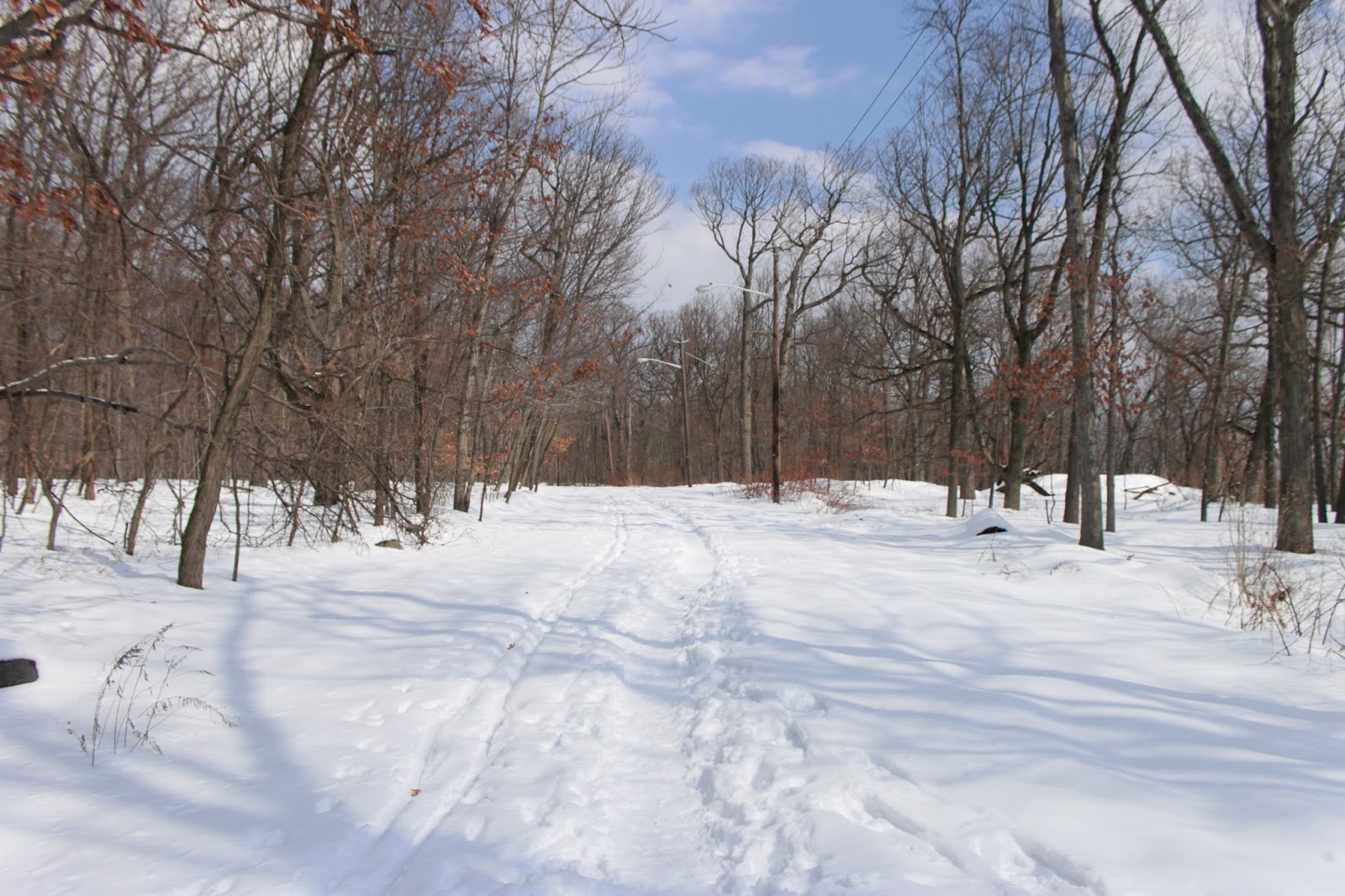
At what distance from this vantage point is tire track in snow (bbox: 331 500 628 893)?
8.57 feet

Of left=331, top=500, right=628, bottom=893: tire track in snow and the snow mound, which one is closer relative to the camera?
left=331, top=500, right=628, bottom=893: tire track in snow

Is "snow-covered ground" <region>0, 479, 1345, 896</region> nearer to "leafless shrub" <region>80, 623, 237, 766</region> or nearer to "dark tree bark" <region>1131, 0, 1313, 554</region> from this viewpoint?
"leafless shrub" <region>80, 623, 237, 766</region>

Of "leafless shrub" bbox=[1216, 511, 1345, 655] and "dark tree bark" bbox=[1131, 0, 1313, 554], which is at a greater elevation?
"dark tree bark" bbox=[1131, 0, 1313, 554]

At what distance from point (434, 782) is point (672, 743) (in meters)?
1.27

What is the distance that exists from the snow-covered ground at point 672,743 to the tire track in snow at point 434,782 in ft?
0.06

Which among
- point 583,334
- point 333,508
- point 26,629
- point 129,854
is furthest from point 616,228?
point 129,854

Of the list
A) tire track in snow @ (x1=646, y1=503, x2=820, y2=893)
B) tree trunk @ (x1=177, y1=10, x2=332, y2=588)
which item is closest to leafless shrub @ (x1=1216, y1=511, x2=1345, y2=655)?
tire track in snow @ (x1=646, y1=503, x2=820, y2=893)

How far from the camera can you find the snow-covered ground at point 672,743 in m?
2.56

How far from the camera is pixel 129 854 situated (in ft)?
8.57

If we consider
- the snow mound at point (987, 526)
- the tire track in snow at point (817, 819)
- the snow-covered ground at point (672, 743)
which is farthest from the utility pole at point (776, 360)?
the tire track in snow at point (817, 819)

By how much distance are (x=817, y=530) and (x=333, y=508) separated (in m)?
8.37

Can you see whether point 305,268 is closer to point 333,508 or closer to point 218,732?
point 333,508

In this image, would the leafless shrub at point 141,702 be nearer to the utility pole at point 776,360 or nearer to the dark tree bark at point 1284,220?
the dark tree bark at point 1284,220

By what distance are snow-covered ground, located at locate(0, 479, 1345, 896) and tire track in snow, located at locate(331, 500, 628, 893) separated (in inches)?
Answer: 0.7
